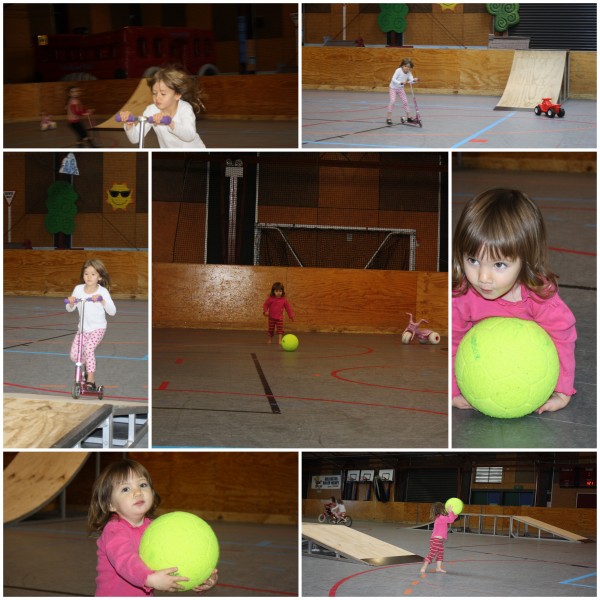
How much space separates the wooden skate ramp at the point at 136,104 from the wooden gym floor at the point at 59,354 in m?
2.22

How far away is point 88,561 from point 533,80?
6743mm

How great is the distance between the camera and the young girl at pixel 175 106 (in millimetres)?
4023

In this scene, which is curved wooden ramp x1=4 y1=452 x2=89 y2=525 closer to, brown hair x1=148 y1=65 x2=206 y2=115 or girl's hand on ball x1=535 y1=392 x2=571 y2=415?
brown hair x1=148 y1=65 x2=206 y2=115

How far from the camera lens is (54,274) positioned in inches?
399

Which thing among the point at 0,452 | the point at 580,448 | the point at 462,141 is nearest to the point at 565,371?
the point at 580,448

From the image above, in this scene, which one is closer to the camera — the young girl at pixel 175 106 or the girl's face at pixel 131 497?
the girl's face at pixel 131 497

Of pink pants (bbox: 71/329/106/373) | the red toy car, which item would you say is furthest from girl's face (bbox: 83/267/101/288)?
the red toy car

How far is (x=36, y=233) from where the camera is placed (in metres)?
12.9

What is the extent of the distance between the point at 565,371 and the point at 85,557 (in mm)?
4639

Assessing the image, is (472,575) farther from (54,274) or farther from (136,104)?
(54,274)

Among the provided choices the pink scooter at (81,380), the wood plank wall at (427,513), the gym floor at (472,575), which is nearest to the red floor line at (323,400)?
the pink scooter at (81,380)

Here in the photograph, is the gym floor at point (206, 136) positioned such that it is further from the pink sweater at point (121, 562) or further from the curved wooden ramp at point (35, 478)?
the pink sweater at point (121, 562)

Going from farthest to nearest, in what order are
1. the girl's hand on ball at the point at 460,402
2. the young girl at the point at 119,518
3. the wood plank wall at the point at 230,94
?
the wood plank wall at the point at 230,94
the girl's hand on ball at the point at 460,402
the young girl at the point at 119,518

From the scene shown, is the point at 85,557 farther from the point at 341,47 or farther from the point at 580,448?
the point at 341,47
